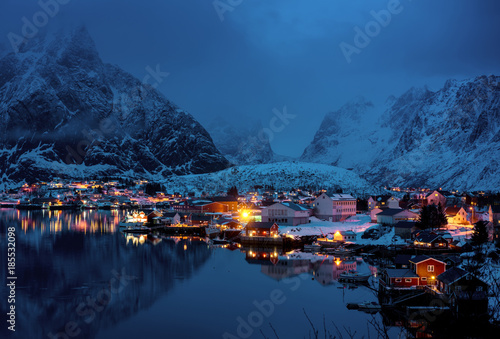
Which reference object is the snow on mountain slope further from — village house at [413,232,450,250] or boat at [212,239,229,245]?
village house at [413,232,450,250]

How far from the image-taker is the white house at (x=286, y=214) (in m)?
48.5

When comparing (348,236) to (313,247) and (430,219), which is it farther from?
(430,219)

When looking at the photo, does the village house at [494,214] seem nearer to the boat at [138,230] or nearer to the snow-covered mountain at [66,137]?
the boat at [138,230]

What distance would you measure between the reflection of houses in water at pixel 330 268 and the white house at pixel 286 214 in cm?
1370

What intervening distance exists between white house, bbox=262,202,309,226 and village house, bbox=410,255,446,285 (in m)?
24.3

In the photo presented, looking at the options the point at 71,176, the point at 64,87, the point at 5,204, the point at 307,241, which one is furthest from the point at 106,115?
the point at 307,241

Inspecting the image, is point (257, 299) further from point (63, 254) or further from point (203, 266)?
point (63, 254)

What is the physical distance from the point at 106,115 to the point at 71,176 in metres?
42.6

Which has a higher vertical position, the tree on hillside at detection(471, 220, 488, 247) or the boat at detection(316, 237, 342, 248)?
the tree on hillside at detection(471, 220, 488, 247)

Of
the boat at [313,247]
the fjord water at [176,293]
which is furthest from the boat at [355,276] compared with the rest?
the boat at [313,247]

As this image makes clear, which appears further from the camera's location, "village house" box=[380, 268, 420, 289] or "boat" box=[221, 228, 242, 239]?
"boat" box=[221, 228, 242, 239]

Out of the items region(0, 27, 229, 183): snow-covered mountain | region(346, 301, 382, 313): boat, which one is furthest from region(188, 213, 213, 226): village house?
region(0, 27, 229, 183): snow-covered mountain

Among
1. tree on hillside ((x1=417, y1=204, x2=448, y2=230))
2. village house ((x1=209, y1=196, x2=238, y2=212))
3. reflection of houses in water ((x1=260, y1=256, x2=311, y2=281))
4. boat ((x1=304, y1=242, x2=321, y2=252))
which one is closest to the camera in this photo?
reflection of houses in water ((x1=260, y1=256, x2=311, y2=281))

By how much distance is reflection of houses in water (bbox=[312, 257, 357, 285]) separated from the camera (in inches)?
1100
